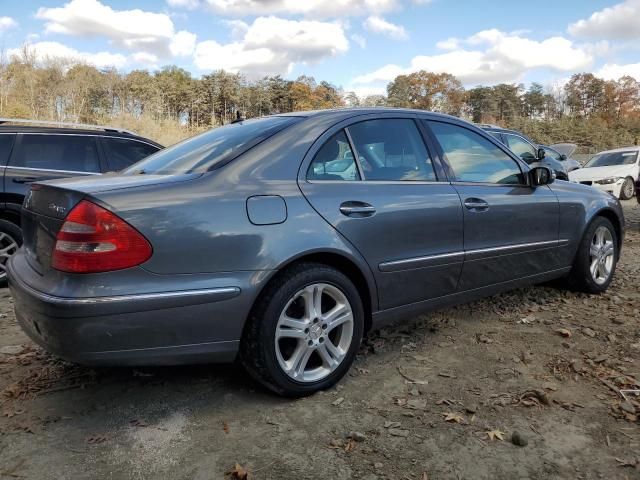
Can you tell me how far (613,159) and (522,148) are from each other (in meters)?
6.99

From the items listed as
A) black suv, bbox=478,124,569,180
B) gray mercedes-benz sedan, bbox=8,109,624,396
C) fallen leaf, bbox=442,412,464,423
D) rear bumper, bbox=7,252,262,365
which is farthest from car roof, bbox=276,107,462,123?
black suv, bbox=478,124,569,180

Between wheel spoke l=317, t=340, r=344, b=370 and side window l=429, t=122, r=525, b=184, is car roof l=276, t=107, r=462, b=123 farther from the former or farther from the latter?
wheel spoke l=317, t=340, r=344, b=370

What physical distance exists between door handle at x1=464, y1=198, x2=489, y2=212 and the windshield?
42.8ft

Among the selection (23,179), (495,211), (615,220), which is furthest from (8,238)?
(615,220)

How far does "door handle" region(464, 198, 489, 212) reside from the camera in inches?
131

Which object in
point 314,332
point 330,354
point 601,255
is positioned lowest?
point 330,354

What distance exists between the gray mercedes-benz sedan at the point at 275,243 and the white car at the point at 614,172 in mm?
11484

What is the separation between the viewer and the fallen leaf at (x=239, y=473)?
78.4 inches

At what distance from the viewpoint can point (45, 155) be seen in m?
5.29

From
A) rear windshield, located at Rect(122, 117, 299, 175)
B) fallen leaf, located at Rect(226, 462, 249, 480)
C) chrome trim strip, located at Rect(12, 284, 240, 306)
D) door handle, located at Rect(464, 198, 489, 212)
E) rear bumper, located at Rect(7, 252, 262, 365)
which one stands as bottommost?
fallen leaf, located at Rect(226, 462, 249, 480)

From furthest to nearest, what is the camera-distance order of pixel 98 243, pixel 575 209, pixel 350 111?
pixel 575 209 → pixel 350 111 → pixel 98 243

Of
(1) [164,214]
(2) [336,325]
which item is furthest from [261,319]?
(1) [164,214]

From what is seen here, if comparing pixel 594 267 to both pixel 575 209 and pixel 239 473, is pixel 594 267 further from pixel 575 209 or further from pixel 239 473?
pixel 239 473

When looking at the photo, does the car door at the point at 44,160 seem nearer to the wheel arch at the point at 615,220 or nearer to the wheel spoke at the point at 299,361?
the wheel spoke at the point at 299,361
